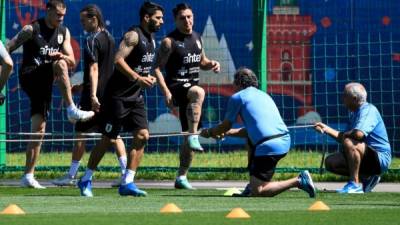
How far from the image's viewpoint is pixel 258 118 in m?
12.5

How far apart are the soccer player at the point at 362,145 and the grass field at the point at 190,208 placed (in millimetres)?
486

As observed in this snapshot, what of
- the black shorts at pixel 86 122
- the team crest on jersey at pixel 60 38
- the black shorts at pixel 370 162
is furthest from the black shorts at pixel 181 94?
the black shorts at pixel 370 162

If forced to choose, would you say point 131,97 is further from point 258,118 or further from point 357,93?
point 357,93

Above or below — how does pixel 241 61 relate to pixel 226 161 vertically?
above

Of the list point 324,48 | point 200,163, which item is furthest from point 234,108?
point 200,163

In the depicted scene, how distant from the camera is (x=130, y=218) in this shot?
31.1ft

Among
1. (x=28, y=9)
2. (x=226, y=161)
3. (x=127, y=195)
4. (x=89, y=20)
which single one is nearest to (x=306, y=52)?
(x=226, y=161)

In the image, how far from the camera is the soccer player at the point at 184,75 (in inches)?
579

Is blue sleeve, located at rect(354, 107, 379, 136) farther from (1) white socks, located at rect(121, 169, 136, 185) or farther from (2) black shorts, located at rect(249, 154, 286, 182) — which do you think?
(1) white socks, located at rect(121, 169, 136, 185)

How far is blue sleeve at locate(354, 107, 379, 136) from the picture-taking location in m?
13.8

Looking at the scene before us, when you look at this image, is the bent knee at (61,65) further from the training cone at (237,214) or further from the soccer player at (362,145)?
the training cone at (237,214)

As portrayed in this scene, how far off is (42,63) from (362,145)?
3.65 metres

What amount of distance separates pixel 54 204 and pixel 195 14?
9712 millimetres

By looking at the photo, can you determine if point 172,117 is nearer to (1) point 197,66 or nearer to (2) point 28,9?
(2) point 28,9
